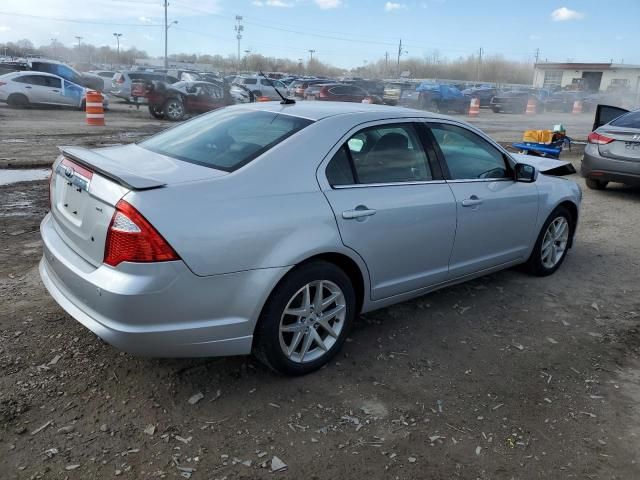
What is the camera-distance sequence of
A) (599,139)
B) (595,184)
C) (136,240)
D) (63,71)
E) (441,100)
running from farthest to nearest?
(441,100), (63,71), (595,184), (599,139), (136,240)

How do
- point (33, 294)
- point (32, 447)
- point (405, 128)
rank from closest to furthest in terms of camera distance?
point (32, 447), point (405, 128), point (33, 294)

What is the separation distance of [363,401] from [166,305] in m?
1.25

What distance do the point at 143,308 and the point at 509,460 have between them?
1.95 meters

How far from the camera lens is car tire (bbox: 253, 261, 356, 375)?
3.11m

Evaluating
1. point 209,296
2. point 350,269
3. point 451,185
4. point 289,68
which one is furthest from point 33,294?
point 289,68

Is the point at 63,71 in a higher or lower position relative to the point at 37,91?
higher

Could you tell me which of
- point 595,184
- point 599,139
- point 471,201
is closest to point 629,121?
point 599,139

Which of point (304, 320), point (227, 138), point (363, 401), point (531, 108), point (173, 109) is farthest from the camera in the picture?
point (531, 108)

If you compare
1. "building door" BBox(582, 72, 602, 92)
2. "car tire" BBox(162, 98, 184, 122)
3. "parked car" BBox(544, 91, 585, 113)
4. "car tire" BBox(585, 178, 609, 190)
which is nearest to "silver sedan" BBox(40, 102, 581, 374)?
"car tire" BBox(585, 178, 609, 190)

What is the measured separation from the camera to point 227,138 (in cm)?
358

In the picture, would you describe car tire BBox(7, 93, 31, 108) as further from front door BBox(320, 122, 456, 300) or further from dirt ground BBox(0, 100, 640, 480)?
front door BBox(320, 122, 456, 300)

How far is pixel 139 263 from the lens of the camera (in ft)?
8.82

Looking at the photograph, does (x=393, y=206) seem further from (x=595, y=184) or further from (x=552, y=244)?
(x=595, y=184)

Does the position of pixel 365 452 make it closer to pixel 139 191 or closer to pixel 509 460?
pixel 509 460
